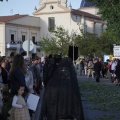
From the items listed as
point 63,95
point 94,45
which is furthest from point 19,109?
point 94,45

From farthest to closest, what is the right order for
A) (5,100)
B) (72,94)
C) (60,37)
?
(60,37)
(5,100)
(72,94)

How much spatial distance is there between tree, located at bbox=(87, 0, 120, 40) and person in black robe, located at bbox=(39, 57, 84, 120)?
1927 centimetres

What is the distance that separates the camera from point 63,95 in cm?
652

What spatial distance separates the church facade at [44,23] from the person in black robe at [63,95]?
69.5 metres

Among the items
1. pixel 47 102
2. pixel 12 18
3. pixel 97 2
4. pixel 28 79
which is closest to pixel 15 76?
pixel 28 79

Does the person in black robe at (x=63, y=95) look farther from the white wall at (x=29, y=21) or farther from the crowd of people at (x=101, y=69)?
the white wall at (x=29, y=21)

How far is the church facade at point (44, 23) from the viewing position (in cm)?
7694

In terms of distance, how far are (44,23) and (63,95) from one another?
7697 cm

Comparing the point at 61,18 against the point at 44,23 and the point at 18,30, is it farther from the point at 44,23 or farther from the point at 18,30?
the point at 18,30

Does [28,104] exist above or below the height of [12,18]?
below

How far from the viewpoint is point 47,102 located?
664cm

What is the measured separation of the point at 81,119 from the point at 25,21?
74.8 m

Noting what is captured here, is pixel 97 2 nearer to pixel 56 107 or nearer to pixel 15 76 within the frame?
pixel 15 76

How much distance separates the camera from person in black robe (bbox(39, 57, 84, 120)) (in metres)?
6.45
